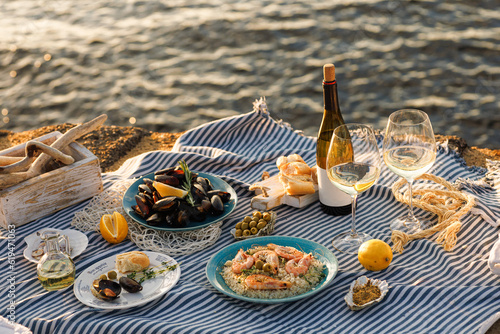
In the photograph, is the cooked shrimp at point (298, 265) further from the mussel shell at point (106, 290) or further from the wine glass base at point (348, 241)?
the mussel shell at point (106, 290)

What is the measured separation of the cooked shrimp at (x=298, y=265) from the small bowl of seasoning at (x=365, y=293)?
216mm

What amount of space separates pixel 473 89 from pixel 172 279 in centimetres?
609

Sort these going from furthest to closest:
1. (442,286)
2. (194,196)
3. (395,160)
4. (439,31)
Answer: (439,31) → (194,196) → (395,160) → (442,286)

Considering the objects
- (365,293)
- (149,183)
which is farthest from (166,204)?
(365,293)

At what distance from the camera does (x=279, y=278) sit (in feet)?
8.82

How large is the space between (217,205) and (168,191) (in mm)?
267

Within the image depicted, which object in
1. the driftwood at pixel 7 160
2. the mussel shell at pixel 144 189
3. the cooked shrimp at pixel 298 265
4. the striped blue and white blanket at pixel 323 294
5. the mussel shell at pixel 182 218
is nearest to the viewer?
the striped blue and white blanket at pixel 323 294

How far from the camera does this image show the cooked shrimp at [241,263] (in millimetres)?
2746

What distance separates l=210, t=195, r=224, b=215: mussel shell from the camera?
3.25m

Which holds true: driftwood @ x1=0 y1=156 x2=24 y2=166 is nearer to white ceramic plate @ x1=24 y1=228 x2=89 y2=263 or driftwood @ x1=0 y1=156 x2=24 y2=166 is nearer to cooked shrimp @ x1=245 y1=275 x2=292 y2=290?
white ceramic plate @ x1=24 y1=228 x2=89 y2=263

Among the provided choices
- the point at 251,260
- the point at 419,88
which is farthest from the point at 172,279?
the point at 419,88

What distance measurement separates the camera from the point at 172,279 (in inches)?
112

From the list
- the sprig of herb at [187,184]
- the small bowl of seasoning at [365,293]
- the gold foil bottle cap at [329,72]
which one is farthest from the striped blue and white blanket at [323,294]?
the gold foil bottle cap at [329,72]

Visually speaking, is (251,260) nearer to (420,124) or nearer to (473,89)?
(420,124)
